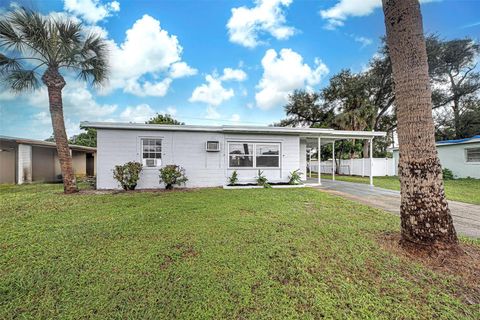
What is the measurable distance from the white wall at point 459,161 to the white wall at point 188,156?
37.4 ft

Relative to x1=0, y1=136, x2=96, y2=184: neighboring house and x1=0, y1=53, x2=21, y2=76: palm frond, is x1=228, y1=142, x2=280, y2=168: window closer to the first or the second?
x1=0, y1=53, x2=21, y2=76: palm frond

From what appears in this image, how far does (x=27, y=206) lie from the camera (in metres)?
5.50

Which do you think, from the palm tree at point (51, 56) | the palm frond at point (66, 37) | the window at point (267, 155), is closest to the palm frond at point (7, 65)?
the palm tree at point (51, 56)

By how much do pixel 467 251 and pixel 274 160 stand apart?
726cm

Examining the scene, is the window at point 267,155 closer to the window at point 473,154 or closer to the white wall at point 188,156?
the white wall at point 188,156

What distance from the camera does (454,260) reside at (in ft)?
8.20

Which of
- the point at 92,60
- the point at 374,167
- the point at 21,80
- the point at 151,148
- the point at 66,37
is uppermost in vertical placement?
the point at 66,37

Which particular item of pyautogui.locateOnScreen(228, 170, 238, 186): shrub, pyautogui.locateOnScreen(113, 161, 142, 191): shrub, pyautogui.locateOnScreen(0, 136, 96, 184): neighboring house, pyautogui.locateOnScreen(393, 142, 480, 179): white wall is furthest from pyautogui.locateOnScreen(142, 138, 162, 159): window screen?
pyautogui.locateOnScreen(393, 142, 480, 179): white wall

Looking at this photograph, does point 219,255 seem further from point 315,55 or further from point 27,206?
point 315,55

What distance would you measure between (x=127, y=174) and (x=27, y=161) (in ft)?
25.0

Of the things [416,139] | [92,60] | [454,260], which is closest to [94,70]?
[92,60]

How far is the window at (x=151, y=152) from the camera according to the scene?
340 inches

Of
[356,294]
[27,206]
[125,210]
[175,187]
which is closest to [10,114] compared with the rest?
[27,206]

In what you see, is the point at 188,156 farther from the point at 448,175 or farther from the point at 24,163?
the point at 448,175
